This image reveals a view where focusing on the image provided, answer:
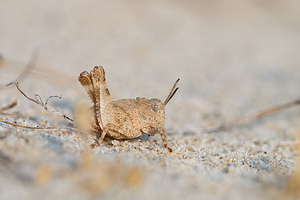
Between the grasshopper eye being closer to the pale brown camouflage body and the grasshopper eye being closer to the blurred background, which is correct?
the pale brown camouflage body

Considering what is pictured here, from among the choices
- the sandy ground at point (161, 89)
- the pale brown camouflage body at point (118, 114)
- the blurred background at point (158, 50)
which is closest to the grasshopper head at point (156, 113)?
the pale brown camouflage body at point (118, 114)

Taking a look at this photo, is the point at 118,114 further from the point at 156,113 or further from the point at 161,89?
the point at 161,89

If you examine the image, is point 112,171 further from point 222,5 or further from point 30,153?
point 222,5

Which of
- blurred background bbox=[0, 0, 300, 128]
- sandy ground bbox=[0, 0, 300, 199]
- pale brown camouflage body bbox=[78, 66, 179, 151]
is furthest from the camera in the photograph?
blurred background bbox=[0, 0, 300, 128]

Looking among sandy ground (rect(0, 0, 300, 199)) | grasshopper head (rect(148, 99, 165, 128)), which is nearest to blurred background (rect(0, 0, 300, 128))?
sandy ground (rect(0, 0, 300, 199))

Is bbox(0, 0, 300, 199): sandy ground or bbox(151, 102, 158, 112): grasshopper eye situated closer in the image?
bbox(0, 0, 300, 199): sandy ground

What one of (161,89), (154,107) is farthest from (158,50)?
→ (154,107)
